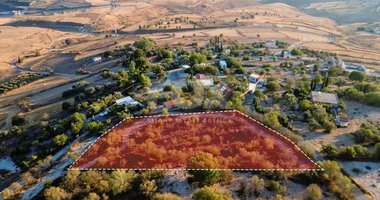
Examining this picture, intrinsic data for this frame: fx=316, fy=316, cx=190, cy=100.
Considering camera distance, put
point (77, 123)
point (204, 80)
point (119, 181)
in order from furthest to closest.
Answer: point (204, 80)
point (77, 123)
point (119, 181)

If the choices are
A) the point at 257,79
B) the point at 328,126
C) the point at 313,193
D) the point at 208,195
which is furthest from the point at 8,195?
the point at 257,79

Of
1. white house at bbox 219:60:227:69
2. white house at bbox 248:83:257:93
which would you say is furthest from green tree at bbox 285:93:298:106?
white house at bbox 219:60:227:69

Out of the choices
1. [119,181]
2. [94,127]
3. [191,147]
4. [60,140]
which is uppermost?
[191,147]

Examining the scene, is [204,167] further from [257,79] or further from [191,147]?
[257,79]

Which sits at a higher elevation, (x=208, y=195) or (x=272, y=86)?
(x=272, y=86)

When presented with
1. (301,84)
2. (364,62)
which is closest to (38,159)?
(301,84)

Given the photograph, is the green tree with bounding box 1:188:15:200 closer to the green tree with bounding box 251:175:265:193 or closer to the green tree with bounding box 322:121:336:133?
the green tree with bounding box 251:175:265:193
